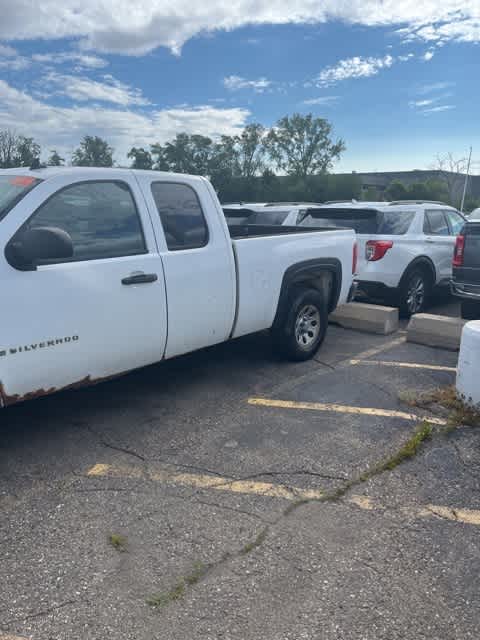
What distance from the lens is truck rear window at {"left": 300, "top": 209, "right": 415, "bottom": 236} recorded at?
319 inches

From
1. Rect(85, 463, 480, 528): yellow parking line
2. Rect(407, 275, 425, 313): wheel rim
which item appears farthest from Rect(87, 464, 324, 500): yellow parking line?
Rect(407, 275, 425, 313): wheel rim

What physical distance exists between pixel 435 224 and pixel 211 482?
22.5ft

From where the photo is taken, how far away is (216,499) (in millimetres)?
3318

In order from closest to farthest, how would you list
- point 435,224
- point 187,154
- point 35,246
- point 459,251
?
1. point 35,246
2. point 459,251
3. point 435,224
4. point 187,154

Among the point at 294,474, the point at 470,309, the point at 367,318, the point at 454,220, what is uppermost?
the point at 454,220

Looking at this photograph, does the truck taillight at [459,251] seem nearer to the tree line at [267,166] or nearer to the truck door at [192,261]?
the truck door at [192,261]

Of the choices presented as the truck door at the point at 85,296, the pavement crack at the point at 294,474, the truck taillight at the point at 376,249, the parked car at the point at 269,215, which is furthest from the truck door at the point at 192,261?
the parked car at the point at 269,215

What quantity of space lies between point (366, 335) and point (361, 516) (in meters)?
4.42

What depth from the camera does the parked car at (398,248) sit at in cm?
793

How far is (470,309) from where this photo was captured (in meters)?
7.29

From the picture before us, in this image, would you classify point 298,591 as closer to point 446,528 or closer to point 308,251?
point 446,528

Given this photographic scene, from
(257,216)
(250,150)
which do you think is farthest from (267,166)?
(257,216)

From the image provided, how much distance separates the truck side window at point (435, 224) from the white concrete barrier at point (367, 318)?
189 centimetres

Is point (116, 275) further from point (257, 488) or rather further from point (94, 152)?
point (94, 152)
